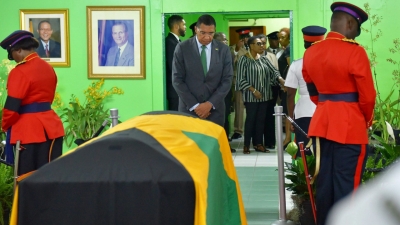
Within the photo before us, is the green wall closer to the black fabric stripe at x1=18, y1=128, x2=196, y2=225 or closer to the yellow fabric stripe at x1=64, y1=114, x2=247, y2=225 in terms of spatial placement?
the yellow fabric stripe at x1=64, y1=114, x2=247, y2=225

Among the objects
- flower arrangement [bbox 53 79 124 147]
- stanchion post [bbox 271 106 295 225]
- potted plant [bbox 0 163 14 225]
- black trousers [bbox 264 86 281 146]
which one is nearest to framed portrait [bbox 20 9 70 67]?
flower arrangement [bbox 53 79 124 147]

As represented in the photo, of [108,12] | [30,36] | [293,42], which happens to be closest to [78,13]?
[108,12]

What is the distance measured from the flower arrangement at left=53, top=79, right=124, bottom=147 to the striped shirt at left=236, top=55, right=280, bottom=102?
5.57 ft

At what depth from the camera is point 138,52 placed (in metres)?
7.93

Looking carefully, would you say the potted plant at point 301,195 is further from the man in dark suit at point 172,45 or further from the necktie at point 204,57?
the man in dark suit at point 172,45

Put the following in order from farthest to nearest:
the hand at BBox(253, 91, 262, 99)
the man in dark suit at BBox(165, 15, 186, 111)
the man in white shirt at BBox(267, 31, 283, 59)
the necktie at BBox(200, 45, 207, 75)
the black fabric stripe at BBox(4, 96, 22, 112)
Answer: the man in white shirt at BBox(267, 31, 283, 59)
the hand at BBox(253, 91, 262, 99)
the man in dark suit at BBox(165, 15, 186, 111)
the necktie at BBox(200, 45, 207, 75)
the black fabric stripe at BBox(4, 96, 22, 112)

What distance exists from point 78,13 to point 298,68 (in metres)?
3.17

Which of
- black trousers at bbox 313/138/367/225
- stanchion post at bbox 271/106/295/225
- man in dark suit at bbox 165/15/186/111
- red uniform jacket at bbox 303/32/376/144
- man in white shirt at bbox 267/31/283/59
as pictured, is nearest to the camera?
red uniform jacket at bbox 303/32/376/144

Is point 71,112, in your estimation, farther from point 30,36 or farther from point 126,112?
point 30,36

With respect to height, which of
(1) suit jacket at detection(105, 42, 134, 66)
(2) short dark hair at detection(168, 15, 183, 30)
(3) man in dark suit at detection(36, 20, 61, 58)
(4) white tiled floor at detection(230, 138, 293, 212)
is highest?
(2) short dark hair at detection(168, 15, 183, 30)

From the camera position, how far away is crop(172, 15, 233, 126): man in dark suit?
557 centimetres

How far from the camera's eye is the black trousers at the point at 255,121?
8.76 m

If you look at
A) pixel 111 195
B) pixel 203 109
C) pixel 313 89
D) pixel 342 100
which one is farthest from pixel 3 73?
pixel 111 195

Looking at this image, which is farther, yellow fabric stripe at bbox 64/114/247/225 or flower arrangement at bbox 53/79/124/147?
flower arrangement at bbox 53/79/124/147
